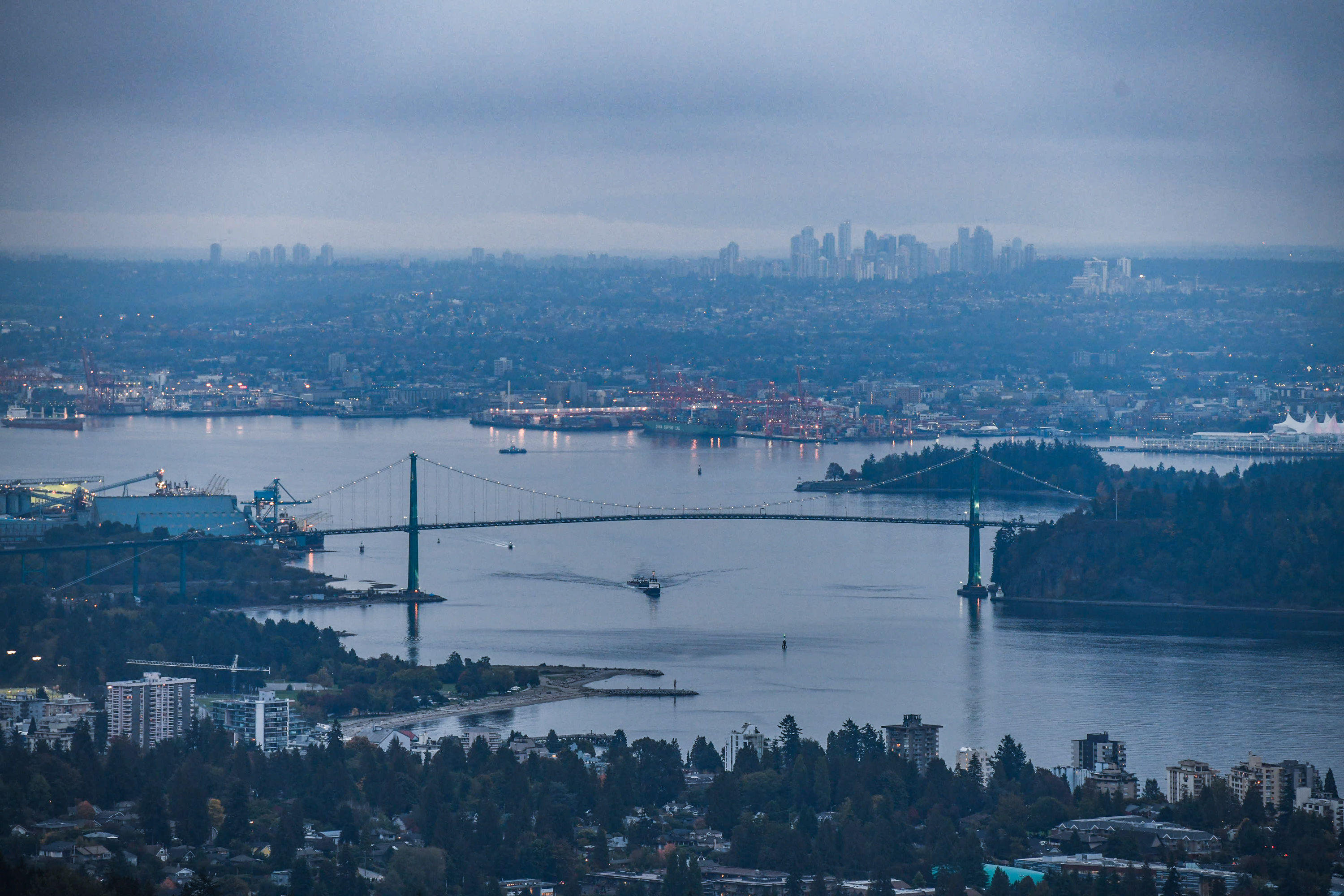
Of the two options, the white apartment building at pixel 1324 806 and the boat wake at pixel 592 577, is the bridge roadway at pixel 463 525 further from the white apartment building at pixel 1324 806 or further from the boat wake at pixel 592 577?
the white apartment building at pixel 1324 806

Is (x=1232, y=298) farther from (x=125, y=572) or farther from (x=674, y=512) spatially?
(x=125, y=572)

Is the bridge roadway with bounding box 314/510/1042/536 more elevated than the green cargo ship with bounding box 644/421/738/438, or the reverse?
the green cargo ship with bounding box 644/421/738/438

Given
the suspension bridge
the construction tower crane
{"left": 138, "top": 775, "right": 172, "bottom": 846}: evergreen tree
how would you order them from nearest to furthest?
{"left": 138, "top": 775, "right": 172, "bottom": 846}: evergreen tree, the construction tower crane, the suspension bridge

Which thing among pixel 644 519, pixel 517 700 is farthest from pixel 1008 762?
pixel 644 519

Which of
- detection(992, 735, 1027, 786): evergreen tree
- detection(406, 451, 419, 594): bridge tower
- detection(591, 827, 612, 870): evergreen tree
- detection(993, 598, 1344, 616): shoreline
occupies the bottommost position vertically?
detection(591, 827, 612, 870): evergreen tree

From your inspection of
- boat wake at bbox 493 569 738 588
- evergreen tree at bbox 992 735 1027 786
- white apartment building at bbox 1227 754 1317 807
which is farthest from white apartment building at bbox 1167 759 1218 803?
boat wake at bbox 493 569 738 588

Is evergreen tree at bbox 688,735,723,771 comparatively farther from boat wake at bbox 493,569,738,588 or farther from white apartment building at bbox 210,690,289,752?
boat wake at bbox 493,569,738,588

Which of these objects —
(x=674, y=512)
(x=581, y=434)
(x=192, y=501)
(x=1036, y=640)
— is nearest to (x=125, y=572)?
(x=192, y=501)
